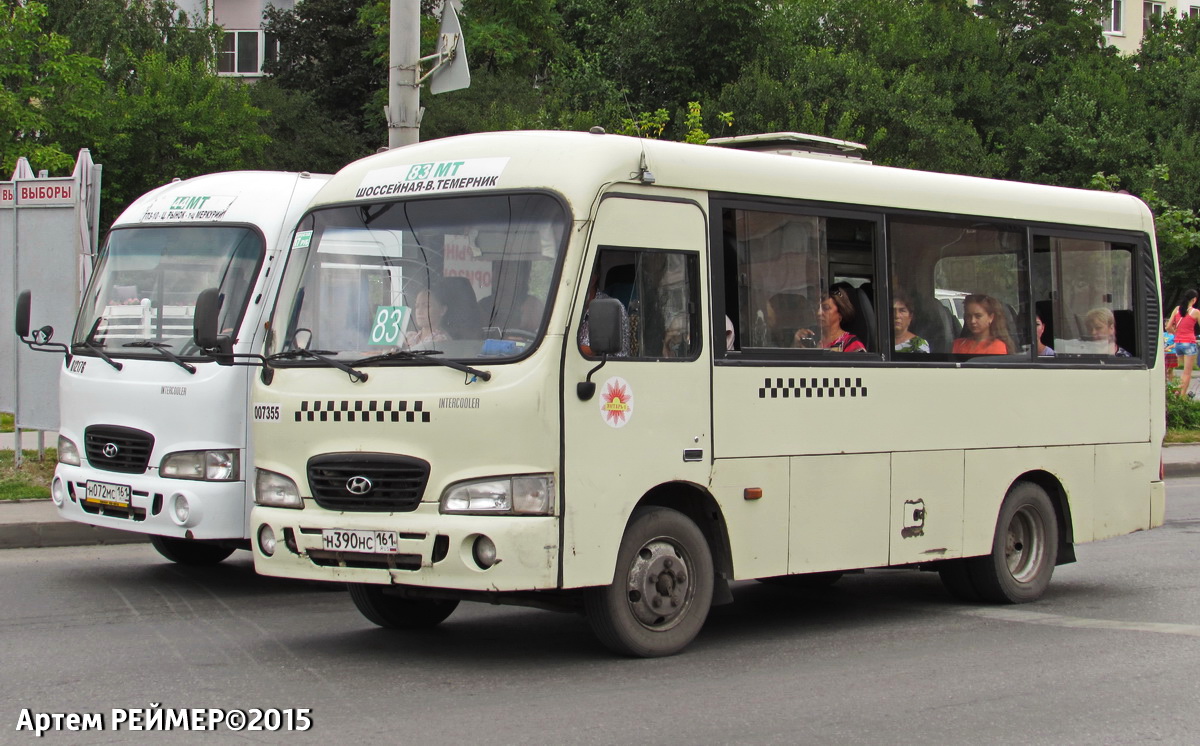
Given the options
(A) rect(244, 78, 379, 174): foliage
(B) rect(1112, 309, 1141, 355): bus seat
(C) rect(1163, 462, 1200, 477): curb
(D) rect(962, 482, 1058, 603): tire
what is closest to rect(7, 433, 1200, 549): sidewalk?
(D) rect(962, 482, 1058, 603): tire

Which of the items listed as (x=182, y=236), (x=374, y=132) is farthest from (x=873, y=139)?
(x=182, y=236)

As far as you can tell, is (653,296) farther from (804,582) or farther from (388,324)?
(804,582)

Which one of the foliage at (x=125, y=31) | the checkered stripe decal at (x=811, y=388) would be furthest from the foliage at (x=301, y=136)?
the checkered stripe decal at (x=811, y=388)

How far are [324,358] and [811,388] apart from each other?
110 inches

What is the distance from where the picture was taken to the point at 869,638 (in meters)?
8.52

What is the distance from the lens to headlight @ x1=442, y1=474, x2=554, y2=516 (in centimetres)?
700

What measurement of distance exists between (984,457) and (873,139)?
83.8 feet

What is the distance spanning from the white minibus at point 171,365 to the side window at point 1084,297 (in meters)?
5.25

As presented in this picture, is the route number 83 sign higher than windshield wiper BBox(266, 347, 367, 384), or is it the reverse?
the route number 83 sign

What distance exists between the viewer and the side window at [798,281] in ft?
26.8

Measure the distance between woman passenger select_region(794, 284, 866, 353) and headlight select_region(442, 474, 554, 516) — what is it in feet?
7.32

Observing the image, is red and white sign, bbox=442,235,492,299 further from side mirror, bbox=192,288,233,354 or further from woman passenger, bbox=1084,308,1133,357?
woman passenger, bbox=1084,308,1133,357

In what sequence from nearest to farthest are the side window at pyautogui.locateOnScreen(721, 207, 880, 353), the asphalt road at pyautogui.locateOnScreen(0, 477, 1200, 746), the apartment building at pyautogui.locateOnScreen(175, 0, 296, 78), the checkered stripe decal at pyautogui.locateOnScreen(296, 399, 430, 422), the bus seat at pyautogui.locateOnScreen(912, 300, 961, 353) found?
the asphalt road at pyautogui.locateOnScreen(0, 477, 1200, 746), the checkered stripe decal at pyautogui.locateOnScreen(296, 399, 430, 422), the side window at pyautogui.locateOnScreen(721, 207, 880, 353), the bus seat at pyautogui.locateOnScreen(912, 300, 961, 353), the apartment building at pyautogui.locateOnScreen(175, 0, 296, 78)

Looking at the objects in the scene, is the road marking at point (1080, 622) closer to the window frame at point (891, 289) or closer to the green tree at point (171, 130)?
the window frame at point (891, 289)
